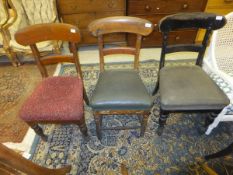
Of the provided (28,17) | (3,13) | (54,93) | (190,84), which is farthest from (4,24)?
(190,84)

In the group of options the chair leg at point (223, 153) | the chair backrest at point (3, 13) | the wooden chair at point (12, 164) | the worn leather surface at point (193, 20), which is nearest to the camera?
the wooden chair at point (12, 164)

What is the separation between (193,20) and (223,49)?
41 centimetres

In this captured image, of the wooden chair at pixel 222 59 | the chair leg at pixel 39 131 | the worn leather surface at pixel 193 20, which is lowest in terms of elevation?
the chair leg at pixel 39 131

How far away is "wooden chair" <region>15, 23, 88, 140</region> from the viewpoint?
1212 millimetres

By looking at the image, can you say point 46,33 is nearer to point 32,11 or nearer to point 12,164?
point 12,164

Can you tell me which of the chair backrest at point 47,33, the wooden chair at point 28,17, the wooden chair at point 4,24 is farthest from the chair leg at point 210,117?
the wooden chair at point 4,24

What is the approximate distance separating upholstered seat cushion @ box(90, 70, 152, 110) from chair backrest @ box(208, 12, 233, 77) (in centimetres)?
71

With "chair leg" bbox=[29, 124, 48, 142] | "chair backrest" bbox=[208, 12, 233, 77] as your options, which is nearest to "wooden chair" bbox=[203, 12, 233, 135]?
"chair backrest" bbox=[208, 12, 233, 77]

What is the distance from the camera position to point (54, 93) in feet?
4.41

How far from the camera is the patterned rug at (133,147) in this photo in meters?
1.36

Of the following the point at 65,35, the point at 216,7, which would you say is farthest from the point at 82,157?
the point at 216,7

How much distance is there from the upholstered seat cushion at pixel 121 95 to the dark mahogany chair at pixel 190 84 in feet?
0.52

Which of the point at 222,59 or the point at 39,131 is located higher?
the point at 222,59

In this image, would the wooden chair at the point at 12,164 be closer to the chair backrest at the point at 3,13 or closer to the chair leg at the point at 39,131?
the chair leg at the point at 39,131
